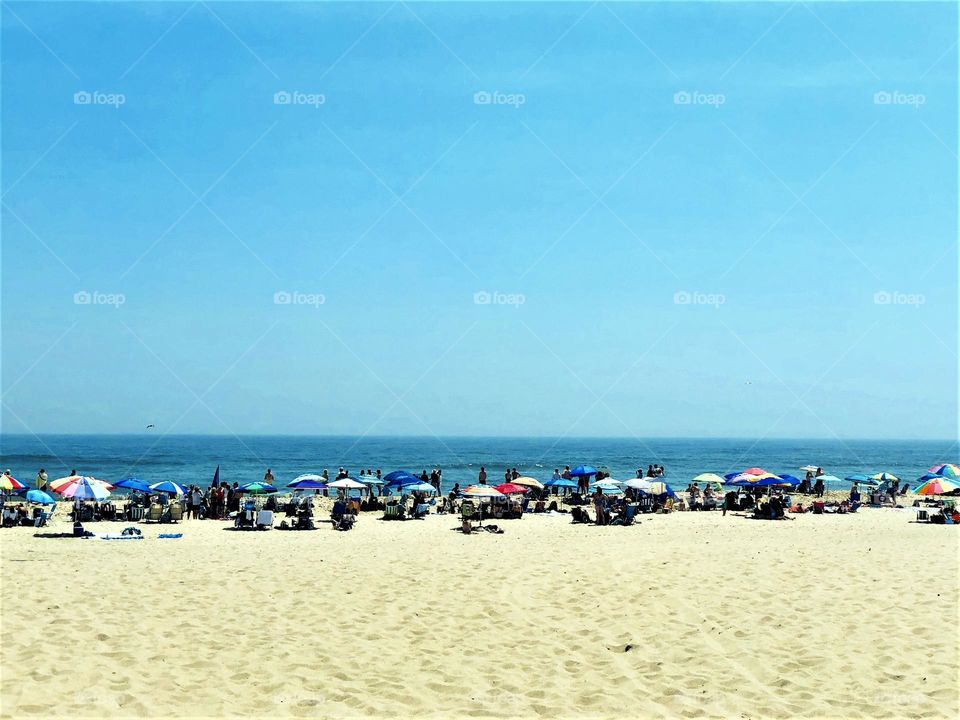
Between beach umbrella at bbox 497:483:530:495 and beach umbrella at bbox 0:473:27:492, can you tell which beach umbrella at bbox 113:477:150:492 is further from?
beach umbrella at bbox 497:483:530:495

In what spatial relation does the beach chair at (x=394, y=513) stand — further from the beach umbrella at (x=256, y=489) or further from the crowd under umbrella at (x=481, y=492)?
the beach umbrella at (x=256, y=489)

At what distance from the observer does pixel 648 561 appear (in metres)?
16.0

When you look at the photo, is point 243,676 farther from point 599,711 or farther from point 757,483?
point 757,483

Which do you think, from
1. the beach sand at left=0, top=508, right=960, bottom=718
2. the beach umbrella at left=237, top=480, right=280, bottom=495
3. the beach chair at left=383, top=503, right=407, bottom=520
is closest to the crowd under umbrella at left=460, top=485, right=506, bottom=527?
the beach chair at left=383, top=503, right=407, bottom=520

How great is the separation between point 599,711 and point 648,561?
326 inches

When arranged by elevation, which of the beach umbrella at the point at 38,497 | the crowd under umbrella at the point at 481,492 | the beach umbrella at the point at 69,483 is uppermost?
the beach umbrella at the point at 69,483

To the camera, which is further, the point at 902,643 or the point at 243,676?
the point at 902,643

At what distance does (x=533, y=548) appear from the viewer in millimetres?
18562

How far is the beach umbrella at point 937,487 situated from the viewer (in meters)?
29.7

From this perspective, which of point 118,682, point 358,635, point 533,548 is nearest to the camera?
point 118,682

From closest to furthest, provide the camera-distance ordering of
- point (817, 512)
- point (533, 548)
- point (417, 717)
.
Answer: point (417, 717)
point (533, 548)
point (817, 512)

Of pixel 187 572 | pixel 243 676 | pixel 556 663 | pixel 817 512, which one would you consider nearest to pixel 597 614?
pixel 556 663

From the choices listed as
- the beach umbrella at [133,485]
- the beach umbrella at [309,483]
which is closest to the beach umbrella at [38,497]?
the beach umbrella at [133,485]

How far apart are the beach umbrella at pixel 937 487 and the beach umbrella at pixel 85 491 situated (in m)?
28.4
